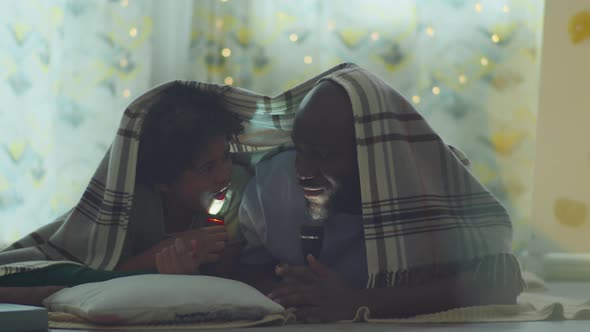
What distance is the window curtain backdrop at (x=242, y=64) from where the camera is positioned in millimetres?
2924

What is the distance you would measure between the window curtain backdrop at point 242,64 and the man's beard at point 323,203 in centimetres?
129

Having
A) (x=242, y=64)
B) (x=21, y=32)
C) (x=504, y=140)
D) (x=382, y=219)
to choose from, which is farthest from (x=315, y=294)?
(x=21, y=32)

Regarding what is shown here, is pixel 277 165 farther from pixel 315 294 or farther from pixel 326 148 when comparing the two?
pixel 315 294

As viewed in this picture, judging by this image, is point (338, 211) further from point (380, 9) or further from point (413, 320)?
→ point (380, 9)

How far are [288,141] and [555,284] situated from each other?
1269 mm

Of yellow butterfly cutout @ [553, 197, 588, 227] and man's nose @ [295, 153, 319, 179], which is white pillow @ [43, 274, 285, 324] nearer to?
man's nose @ [295, 153, 319, 179]

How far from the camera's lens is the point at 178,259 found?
64.6 inches

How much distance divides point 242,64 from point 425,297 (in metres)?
1.55

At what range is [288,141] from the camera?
1910 millimetres

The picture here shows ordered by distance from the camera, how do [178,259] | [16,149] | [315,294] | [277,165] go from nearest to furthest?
[315,294]
[178,259]
[277,165]
[16,149]

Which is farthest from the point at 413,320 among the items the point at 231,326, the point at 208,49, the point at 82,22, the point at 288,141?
the point at 82,22

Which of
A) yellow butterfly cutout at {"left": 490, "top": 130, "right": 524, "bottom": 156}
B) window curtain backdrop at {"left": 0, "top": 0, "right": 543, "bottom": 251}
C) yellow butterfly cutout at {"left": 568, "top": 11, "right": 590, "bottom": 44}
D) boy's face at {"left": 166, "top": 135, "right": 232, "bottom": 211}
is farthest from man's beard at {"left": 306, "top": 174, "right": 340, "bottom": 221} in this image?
yellow butterfly cutout at {"left": 568, "top": 11, "right": 590, "bottom": 44}

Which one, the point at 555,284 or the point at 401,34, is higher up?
the point at 401,34

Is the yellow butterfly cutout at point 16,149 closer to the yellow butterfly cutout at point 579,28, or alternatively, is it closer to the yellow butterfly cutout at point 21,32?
the yellow butterfly cutout at point 21,32
